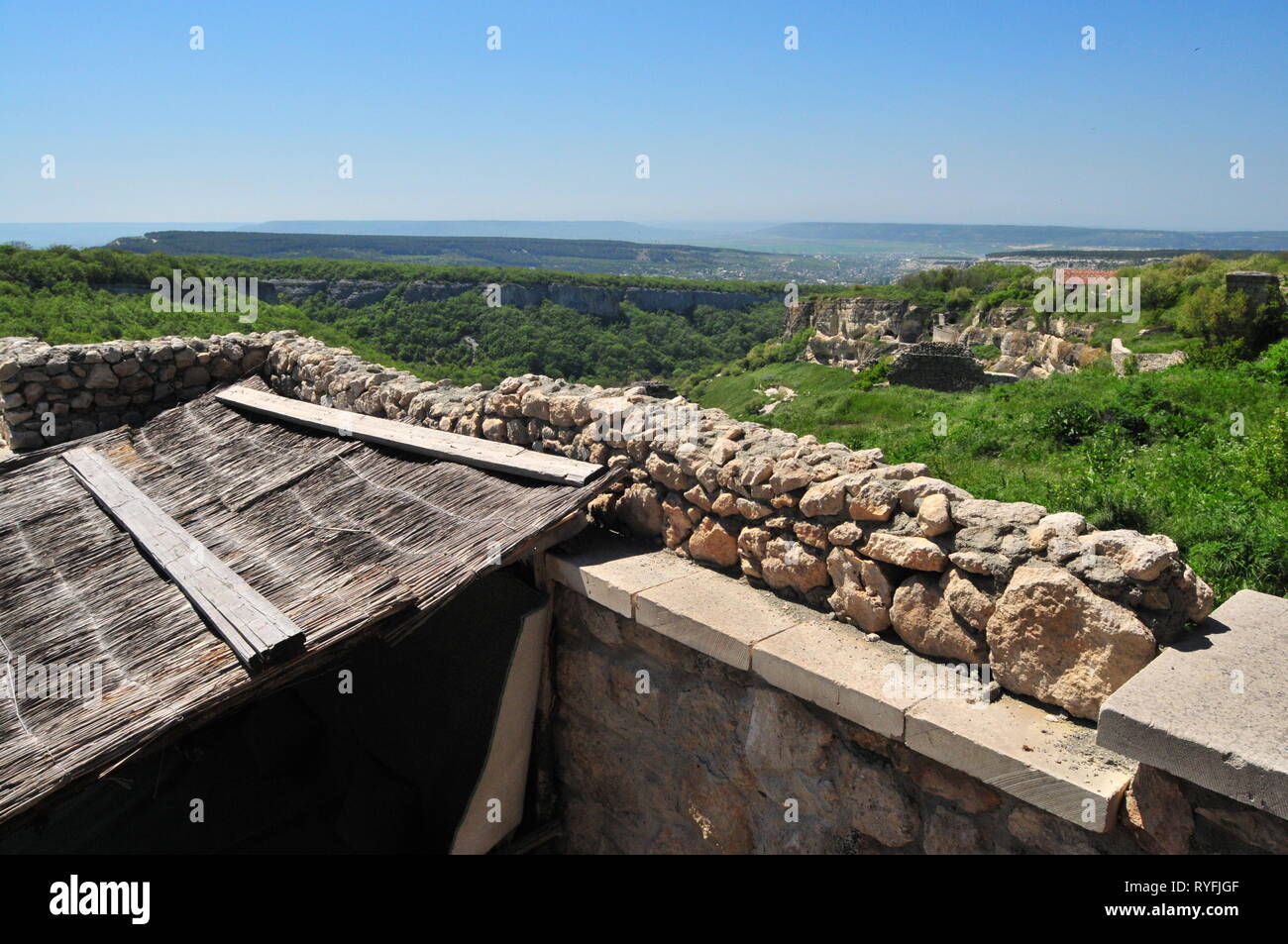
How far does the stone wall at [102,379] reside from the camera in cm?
682

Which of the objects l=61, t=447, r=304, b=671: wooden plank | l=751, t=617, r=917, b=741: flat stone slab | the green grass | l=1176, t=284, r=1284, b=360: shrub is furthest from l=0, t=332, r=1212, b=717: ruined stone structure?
l=1176, t=284, r=1284, b=360: shrub

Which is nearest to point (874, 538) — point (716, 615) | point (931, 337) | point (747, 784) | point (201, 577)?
point (716, 615)

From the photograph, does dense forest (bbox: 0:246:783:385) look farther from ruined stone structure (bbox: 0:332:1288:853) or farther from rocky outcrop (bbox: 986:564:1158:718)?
rocky outcrop (bbox: 986:564:1158:718)

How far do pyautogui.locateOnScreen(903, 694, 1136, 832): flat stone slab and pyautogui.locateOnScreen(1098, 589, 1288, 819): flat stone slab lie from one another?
16 cm

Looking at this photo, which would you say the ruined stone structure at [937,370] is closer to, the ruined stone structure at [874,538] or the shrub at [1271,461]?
the shrub at [1271,461]

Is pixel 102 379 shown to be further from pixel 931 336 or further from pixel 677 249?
pixel 677 249

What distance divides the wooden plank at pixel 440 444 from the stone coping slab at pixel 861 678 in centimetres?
39

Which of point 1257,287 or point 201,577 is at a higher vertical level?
point 1257,287

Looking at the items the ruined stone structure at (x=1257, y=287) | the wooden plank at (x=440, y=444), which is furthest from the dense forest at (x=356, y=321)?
the ruined stone structure at (x=1257, y=287)

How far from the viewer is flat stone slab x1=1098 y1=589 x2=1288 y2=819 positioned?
187 centimetres

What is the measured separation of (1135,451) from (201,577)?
28.4 feet

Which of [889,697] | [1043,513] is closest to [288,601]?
[889,697]

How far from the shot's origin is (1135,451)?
856 cm

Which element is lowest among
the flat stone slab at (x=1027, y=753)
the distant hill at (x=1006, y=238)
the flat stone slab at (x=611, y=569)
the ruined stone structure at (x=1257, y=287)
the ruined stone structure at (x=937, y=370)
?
the flat stone slab at (x=1027, y=753)
